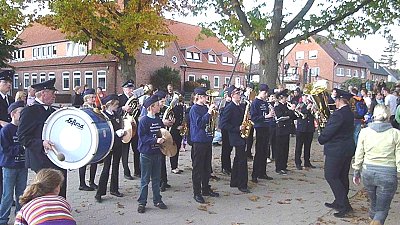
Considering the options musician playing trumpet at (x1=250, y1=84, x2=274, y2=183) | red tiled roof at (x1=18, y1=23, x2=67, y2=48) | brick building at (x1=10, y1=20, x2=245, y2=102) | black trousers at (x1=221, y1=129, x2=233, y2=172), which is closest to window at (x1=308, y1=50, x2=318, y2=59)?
brick building at (x1=10, y1=20, x2=245, y2=102)

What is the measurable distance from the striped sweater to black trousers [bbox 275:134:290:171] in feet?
24.9

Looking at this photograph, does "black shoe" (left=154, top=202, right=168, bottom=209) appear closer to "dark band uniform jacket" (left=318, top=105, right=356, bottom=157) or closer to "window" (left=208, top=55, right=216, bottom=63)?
"dark band uniform jacket" (left=318, top=105, right=356, bottom=157)

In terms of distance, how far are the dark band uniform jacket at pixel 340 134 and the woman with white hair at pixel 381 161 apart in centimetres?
A: 99

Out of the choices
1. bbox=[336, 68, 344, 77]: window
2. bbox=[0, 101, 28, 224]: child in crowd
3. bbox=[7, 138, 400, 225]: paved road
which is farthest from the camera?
bbox=[336, 68, 344, 77]: window

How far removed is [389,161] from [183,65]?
131 ft

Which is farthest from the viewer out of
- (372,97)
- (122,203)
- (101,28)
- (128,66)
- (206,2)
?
(128,66)

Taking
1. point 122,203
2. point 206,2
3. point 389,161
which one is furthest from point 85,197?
point 206,2

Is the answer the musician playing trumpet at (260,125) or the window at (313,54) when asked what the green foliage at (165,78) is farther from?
the window at (313,54)

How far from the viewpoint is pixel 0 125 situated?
646cm

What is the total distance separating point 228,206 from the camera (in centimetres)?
729

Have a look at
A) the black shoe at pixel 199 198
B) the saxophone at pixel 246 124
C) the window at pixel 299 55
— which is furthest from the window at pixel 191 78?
the black shoe at pixel 199 198

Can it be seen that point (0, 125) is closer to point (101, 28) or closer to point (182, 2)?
point (101, 28)

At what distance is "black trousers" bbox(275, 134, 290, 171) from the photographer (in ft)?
33.2

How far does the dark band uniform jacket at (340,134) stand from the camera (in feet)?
22.3
